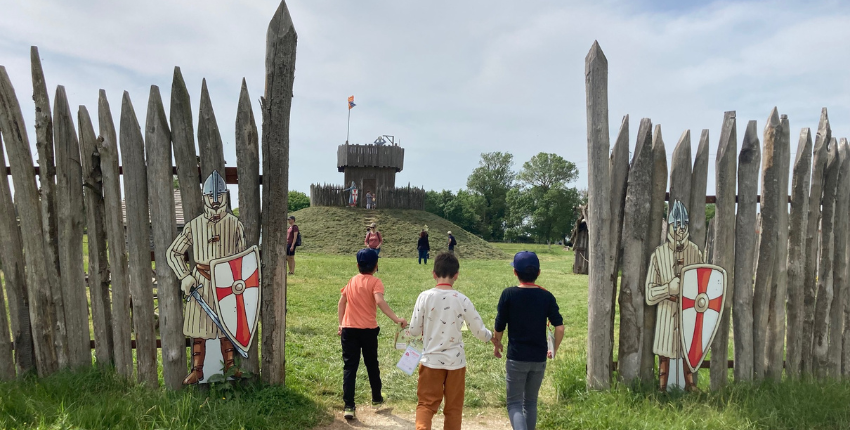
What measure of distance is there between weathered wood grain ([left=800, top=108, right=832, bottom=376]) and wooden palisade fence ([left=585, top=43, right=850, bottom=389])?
1cm

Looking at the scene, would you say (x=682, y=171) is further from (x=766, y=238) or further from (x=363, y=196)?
(x=363, y=196)

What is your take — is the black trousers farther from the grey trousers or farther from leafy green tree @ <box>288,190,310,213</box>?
leafy green tree @ <box>288,190,310,213</box>

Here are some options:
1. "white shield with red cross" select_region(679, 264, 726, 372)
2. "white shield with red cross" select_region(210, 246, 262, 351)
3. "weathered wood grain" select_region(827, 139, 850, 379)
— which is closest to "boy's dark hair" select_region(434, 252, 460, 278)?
"white shield with red cross" select_region(210, 246, 262, 351)

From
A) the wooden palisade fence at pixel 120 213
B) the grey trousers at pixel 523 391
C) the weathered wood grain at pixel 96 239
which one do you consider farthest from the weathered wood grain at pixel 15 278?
the grey trousers at pixel 523 391

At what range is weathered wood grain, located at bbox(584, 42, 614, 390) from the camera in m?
5.01

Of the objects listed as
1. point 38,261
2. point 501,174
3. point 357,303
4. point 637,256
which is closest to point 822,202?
point 637,256

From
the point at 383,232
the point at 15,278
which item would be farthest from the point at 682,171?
the point at 383,232

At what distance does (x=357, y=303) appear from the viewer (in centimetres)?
502

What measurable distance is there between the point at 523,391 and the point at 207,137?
11.0 ft

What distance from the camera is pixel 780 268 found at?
5.21 m

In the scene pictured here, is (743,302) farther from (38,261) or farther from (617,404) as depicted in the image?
(38,261)

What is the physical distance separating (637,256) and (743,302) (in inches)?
44.7

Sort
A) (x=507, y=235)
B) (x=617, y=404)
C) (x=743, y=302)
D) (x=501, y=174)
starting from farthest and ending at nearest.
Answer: (x=501, y=174) → (x=507, y=235) → (x=743, y=302) → (x=617, y=404)

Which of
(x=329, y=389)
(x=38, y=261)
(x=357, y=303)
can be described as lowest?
(x=329, y=389)
